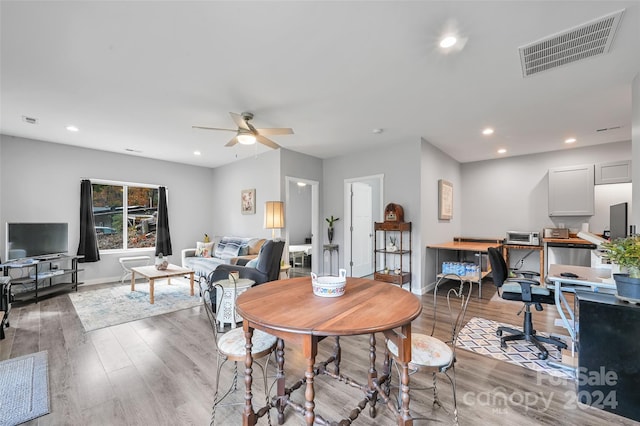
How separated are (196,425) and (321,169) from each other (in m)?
5.00

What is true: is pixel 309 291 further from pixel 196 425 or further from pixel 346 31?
pixel 346 31

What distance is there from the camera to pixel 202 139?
4.67 meters

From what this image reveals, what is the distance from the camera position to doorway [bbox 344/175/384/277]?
18.5 feet

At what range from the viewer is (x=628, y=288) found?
1.76 m

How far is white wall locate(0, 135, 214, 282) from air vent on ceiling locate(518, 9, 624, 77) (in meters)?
6.80

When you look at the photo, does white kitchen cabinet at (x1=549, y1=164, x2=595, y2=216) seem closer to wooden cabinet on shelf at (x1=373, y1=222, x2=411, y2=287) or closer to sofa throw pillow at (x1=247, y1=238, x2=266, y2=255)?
wooden cabinet on shelf at (x1=373, y1=222, x2=411, y2=287)

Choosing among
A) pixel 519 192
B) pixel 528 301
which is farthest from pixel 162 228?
pixel 519 192

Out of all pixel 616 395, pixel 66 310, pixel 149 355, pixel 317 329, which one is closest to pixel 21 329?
pixel 66 310

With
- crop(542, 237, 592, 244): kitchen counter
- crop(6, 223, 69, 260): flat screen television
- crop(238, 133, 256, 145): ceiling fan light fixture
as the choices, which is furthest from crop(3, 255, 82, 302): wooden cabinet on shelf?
crop(542, 237, 592, 244): kitchen counter

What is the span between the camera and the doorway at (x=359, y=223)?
18.5 ft

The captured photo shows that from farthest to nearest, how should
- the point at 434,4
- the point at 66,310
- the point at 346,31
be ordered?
A: 1. the point at 66,310
2. the point at 346,31
3. the point at 434,4

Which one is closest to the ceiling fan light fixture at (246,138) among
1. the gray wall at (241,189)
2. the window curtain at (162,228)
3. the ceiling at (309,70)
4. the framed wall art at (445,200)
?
the ceiling at (309,70)

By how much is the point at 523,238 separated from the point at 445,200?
1.65 metres

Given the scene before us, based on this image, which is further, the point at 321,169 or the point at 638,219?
the point at 321,169
